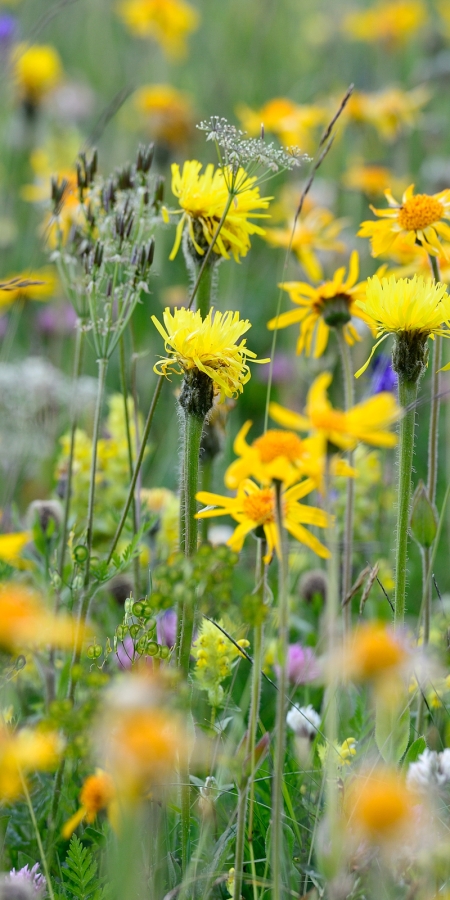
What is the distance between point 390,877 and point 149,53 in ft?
16.8

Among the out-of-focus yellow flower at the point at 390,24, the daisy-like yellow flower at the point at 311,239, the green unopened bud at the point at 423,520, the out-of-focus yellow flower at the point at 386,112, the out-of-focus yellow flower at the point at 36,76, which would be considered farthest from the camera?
the out-of-focus yellow flower at the point at 390,24

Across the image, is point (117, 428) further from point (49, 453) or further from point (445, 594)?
point (445, 594)

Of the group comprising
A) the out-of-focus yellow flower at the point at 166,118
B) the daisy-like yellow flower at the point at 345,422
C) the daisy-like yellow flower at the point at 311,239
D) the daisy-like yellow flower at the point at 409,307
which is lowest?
the daisy-like yellow flower at the point at 345,422

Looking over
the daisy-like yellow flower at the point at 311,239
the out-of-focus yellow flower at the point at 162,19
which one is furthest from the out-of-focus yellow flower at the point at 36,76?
the daisy-like yellow flower at the point at 311,239

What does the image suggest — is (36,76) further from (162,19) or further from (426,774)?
(426,774)

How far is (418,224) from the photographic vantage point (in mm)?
1407

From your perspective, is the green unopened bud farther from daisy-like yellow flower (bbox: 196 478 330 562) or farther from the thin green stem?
daisy-like yellow flower (bbox: 196 478 330 562)

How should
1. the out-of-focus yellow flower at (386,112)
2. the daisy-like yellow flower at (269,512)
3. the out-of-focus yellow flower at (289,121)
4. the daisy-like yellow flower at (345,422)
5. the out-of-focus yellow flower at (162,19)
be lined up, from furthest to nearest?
1. the out-of-focus yellow flower at (162,19)
2. the out-of-focus yellow flower at (386,112)
3. the out-of-focus yellow flower at (289,121)
4. the daisy-like yellow flower at (269,512)
5. the daisy-like yellow flower at (345,422)

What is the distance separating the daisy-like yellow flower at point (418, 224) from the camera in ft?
4.58

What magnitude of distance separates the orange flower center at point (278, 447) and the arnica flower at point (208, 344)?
276 mm

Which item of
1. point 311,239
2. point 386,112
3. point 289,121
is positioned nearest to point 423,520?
point 311,239

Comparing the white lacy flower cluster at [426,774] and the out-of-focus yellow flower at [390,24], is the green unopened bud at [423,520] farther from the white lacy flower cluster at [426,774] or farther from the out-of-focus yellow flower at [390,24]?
the out-of-focus yellow flower at [390,24]

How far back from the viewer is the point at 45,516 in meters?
1.82

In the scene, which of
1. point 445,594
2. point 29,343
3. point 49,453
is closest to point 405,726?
point 445,594
